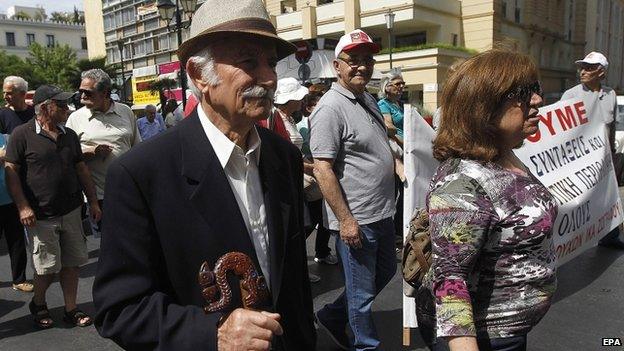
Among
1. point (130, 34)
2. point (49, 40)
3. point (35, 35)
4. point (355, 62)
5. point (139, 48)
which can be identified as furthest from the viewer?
point (49, 40)

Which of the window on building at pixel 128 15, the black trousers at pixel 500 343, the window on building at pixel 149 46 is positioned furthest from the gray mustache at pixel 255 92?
the window on building at pixel 128 15

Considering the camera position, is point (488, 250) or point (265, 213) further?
point (488, 250)

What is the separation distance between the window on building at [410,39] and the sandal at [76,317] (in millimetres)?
30555

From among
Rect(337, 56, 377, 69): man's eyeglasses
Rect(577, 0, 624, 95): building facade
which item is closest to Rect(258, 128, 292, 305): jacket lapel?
Rect(337, 56, 377, 69): man's eyeglasses

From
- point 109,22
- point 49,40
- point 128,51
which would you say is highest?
point 49,40

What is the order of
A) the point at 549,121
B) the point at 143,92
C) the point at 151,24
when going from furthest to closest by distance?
1. the point at 151,24
2. the point at 143,92
3. the point at 549,121

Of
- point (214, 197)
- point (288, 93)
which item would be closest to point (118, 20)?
point (288, 93)

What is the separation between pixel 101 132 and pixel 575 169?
4.35 m

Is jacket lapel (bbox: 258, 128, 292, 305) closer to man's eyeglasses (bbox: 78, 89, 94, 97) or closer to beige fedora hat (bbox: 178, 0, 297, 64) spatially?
beige fedora hat (bbox: 178, 0, 297, 64)

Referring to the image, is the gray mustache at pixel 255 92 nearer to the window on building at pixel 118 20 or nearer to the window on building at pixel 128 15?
the window on building at pixel 128 15

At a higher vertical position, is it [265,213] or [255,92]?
[255,92]

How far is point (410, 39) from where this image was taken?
32312 mm

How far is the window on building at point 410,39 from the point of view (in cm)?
3189

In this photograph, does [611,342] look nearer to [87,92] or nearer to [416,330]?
[416,330]
